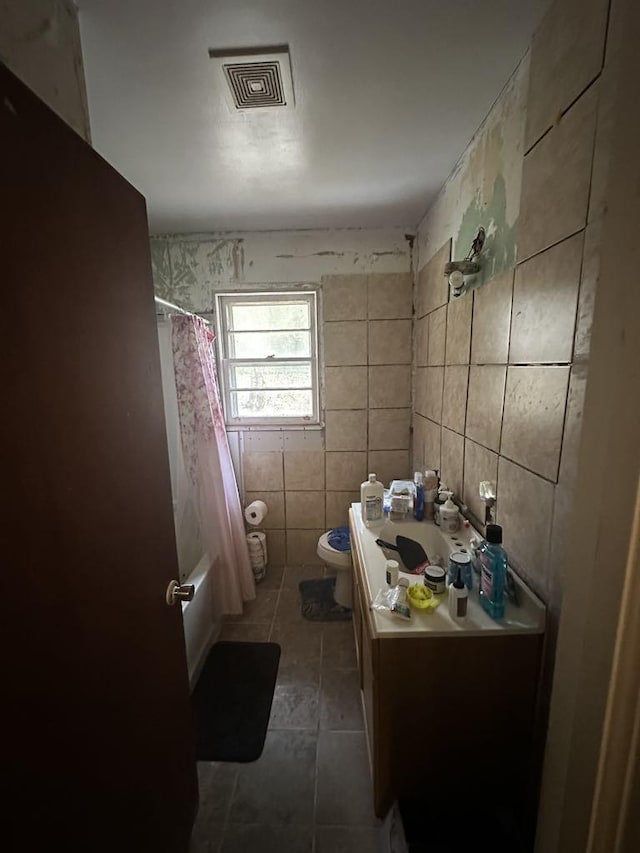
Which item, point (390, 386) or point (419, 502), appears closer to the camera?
point (419, 502)

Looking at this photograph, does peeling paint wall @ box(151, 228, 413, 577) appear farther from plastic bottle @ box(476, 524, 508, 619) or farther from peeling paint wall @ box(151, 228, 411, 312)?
plastic bottle @ box(476, 524, 508, 619)

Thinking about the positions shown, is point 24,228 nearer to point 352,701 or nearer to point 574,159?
point 574,159

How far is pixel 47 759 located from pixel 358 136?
189 centimetres

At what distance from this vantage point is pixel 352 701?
1511 millimetres

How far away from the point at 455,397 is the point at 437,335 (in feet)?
1.32

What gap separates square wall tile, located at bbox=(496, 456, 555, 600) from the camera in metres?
0.92

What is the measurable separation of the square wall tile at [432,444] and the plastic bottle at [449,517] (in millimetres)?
350

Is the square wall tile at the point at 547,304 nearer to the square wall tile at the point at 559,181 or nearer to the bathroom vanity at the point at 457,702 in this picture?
the square wall tile at the point at 559,181

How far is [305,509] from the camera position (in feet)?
7.94

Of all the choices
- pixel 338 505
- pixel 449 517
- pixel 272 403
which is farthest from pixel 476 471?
pixel 272 403

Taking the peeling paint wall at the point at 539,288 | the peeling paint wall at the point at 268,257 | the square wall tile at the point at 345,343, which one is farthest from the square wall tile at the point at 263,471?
the peeling paint wall at the point at 539,288

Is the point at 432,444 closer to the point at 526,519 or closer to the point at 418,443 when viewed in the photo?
the point at 418,443

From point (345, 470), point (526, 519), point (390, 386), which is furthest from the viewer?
point (345, 470)

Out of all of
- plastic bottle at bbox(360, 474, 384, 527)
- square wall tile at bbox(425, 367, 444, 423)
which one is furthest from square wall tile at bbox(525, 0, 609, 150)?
plastic bottle at bbox(360, 474, 384, 527)
